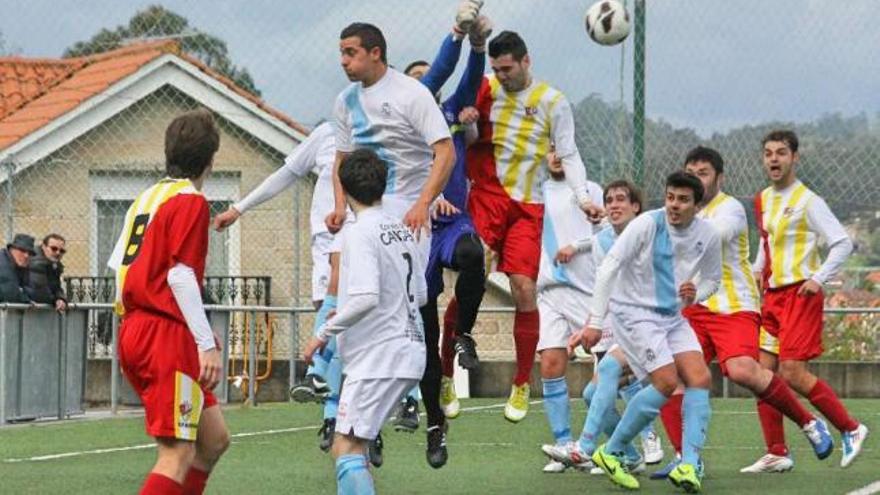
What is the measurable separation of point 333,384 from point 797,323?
3.23 m

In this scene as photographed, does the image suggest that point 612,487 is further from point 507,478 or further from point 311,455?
point 311,455

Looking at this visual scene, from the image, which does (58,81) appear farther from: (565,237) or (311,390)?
(311,390)

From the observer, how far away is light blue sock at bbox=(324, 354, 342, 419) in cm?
1118

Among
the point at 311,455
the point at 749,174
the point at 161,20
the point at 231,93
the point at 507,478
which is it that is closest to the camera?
the point at 507,478

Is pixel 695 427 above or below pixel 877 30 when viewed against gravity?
below

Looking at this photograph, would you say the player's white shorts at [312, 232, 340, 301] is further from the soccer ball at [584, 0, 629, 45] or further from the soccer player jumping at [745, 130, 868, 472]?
the soccer ball at [584, 0, 629, 45]

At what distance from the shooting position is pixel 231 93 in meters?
24.9

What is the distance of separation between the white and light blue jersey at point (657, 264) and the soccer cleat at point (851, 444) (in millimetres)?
1522

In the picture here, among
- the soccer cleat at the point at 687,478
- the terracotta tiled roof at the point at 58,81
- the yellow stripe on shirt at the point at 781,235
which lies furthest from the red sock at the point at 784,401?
the terracotta tiled roof at the point at 58,81

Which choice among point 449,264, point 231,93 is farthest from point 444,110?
point 231,93

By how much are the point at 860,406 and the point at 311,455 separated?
6.99 m

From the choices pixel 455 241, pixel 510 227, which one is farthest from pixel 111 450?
pixel 455 241

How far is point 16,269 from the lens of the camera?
18547 mm

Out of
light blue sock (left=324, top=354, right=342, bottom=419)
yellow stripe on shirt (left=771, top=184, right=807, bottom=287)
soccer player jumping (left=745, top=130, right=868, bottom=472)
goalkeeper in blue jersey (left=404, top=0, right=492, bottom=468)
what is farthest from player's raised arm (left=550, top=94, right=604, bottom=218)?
light blue sock (left=324, top=354, right=342, bottom=419)
